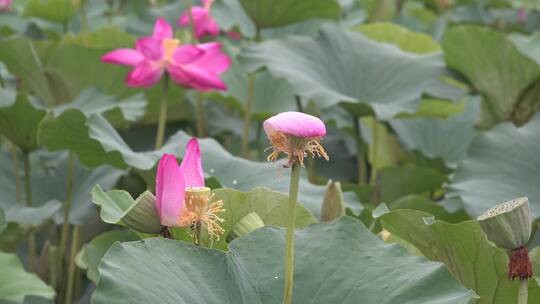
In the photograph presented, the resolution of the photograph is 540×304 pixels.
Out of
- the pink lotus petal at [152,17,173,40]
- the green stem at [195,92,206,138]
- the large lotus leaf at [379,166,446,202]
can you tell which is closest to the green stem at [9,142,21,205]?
the pink lotus petal at [152,17,173,40]

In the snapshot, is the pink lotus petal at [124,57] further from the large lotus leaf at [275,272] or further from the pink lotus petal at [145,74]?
the large lotus leaf at [275,272]

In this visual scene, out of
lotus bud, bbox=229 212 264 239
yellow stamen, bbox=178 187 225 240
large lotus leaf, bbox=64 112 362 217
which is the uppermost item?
yellow stamen, bbox=178 187 225 240

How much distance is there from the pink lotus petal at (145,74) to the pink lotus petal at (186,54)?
46 millimetres

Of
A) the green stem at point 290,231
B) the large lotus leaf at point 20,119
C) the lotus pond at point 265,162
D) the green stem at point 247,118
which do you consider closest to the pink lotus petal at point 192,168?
the lotus pond at point 265,162

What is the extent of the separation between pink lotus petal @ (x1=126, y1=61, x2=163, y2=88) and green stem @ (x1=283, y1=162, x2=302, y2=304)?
1.01 m

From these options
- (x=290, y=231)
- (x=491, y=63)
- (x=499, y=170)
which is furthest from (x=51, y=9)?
(x=290, y=231)

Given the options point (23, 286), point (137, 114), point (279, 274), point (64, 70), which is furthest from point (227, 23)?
point (279, 274)

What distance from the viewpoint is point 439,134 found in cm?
270

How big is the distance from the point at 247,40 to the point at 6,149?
986mm

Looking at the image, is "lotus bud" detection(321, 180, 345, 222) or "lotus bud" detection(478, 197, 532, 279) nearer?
"lotus bud" detection(478, 197, 532, 279)

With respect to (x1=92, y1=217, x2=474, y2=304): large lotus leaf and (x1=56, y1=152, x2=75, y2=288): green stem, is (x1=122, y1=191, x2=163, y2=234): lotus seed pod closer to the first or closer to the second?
(x1=92, y1=217, x2=474, y2=304): large lotus leaf

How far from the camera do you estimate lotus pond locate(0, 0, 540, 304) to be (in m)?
1.14

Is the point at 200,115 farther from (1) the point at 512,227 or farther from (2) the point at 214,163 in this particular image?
(1) the point at 512,227

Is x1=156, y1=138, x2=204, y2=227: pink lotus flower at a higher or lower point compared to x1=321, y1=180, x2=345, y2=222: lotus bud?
higher
